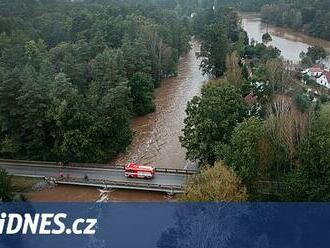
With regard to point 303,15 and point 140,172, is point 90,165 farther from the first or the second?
point 303,15

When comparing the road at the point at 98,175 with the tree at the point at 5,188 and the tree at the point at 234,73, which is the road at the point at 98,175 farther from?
the tree at the point at 234,73

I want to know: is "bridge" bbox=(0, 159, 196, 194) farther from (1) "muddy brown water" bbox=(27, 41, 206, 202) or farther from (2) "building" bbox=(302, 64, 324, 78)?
(2) "building" bbox=(302, 64, 324, 78)

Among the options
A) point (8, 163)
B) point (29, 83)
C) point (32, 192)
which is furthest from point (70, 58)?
point (32, 192)

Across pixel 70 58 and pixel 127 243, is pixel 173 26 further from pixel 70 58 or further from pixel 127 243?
pixel 127 243

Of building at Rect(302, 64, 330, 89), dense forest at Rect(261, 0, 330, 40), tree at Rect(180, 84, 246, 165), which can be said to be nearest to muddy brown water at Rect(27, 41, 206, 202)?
tree at Rect(180, 84, 246, 165)

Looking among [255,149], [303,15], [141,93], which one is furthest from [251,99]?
[303,15]

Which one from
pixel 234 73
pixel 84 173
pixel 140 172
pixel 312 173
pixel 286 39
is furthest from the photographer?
pixel 286 39

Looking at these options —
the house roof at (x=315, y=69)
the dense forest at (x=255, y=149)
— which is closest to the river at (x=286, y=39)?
the house roof at (x=315, y=69)
